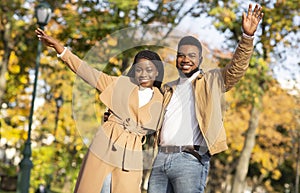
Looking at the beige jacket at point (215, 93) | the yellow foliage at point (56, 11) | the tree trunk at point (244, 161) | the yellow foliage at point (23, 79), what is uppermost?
the yellow foliage at point (56, 11)

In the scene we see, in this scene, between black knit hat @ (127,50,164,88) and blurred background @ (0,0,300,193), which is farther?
blurred background @ (0,0,300,193)

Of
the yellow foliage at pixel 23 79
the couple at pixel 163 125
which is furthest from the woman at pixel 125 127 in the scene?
the yellow foliage at pixel 23 79

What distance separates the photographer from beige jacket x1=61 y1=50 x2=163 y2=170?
420 cm

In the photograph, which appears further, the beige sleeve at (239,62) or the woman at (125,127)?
the woman at (125,127)

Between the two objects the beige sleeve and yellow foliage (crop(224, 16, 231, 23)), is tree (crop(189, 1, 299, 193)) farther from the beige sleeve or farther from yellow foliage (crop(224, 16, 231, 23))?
the beige sleeve

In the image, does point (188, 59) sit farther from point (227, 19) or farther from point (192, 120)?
point (227, 19)

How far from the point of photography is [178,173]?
421cm

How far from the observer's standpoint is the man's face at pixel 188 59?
4254 mm

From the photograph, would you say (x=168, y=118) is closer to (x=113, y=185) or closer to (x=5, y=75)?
(x=113, y=185)

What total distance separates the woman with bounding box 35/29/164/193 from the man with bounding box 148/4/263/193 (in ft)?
0.40

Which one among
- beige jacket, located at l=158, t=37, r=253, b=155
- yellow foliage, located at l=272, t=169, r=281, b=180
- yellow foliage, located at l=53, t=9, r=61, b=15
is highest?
yellow foliage, located at l=53, t=9, r=61, b=15

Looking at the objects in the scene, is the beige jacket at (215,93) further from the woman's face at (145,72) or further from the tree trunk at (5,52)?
the tree trunk at (5,52)

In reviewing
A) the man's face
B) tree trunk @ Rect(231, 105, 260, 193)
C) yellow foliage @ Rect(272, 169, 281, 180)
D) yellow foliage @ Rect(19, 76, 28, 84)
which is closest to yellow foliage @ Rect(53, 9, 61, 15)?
yellow foliage @ Rect(19, 76, 28, 84)

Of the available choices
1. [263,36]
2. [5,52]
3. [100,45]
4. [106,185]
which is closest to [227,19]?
[263,36]
